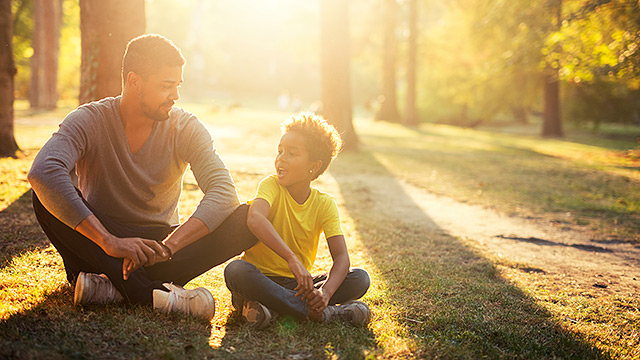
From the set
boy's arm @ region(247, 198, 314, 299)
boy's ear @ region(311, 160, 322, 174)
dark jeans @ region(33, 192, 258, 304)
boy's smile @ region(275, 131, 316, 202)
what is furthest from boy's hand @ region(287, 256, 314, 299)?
boy's ear @ region(311, 160, 322, 174)

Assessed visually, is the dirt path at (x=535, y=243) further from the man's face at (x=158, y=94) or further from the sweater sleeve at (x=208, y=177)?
the man's face at (x=158, y=94)

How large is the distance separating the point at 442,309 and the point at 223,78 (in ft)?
153

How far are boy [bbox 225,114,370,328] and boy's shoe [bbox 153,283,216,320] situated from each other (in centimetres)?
16

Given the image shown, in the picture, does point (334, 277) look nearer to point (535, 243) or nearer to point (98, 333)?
point (98, 333)

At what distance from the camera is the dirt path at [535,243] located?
4.49 m

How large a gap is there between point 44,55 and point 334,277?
21.6 metres

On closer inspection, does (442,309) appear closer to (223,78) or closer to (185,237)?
(185,237)

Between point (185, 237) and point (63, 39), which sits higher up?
point (63, 39)

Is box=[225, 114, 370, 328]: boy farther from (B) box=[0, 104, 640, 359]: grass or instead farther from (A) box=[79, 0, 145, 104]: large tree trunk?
(A) box=[79, 0, 145, 104]: large tree trunk

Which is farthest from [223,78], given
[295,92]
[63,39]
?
[63,39]

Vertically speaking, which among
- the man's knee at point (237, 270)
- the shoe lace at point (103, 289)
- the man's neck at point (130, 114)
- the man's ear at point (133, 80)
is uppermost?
the man's ear at point (133, 80)

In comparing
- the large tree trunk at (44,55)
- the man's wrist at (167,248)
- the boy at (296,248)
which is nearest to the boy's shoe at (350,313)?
the boy at (296,248)

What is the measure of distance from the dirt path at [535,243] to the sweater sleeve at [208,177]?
289 centimetres

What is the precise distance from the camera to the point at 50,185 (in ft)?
8.71
